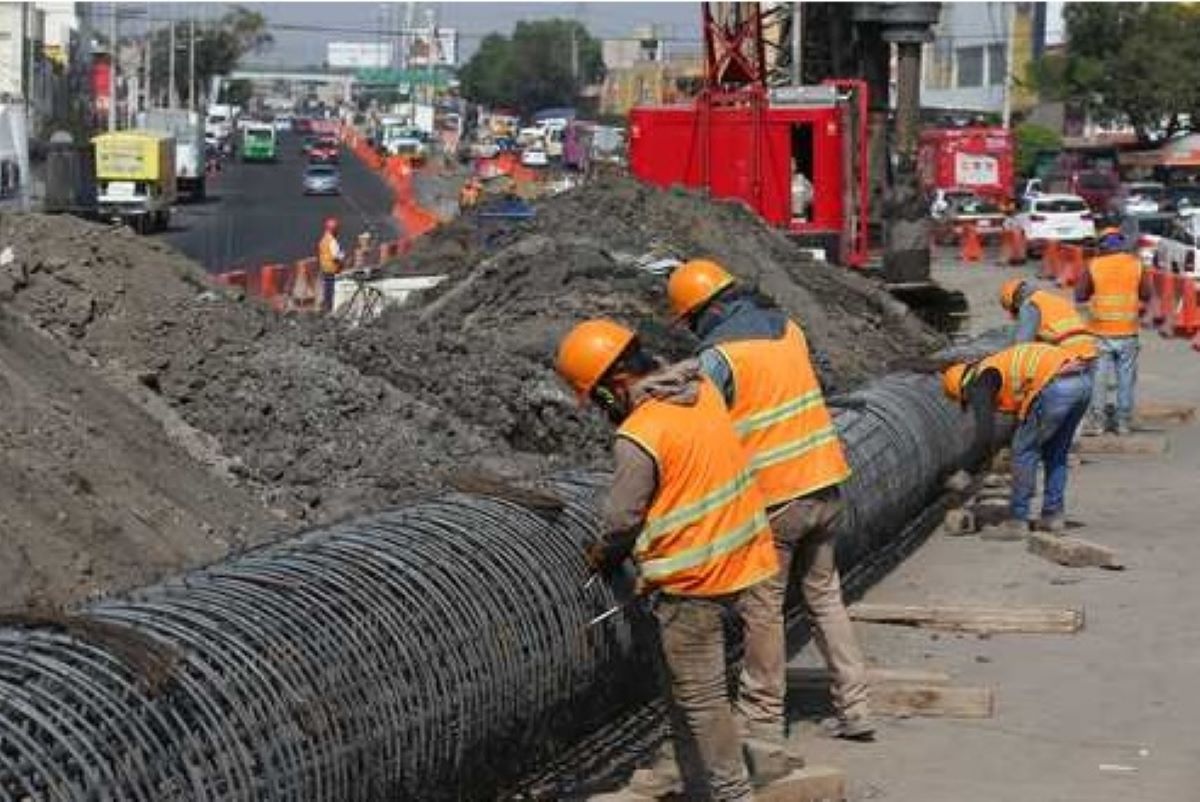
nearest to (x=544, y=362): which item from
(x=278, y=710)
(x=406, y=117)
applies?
(x=278, y=710)

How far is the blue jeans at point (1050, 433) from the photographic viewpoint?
13.9m

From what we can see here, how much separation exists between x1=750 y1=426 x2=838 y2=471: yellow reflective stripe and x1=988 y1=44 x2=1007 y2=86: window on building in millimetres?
116816

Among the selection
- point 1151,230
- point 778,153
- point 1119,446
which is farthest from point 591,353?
point 1151,230

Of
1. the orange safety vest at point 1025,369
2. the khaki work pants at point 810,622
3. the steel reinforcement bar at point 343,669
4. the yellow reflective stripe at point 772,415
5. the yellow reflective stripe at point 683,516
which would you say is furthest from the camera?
the orange safety vest at point 1025,369

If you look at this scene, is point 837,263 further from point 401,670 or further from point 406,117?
point 406,117

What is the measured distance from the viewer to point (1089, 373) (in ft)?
46.4

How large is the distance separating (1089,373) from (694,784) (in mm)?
7032

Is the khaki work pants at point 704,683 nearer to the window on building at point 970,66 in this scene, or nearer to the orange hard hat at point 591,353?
the orange hard hat at point 591,353

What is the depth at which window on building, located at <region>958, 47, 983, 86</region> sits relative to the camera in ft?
421

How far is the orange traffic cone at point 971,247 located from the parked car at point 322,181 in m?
35.1

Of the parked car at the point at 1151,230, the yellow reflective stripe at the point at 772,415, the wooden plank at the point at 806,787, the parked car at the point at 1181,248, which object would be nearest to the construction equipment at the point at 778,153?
the parked car at the point at 1151,230

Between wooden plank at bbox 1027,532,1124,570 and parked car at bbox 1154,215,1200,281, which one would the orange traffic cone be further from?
wooden plank at bbox 1027,532,1124,570

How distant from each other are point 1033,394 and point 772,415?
18.2 ft

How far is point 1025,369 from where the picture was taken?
13.9m
